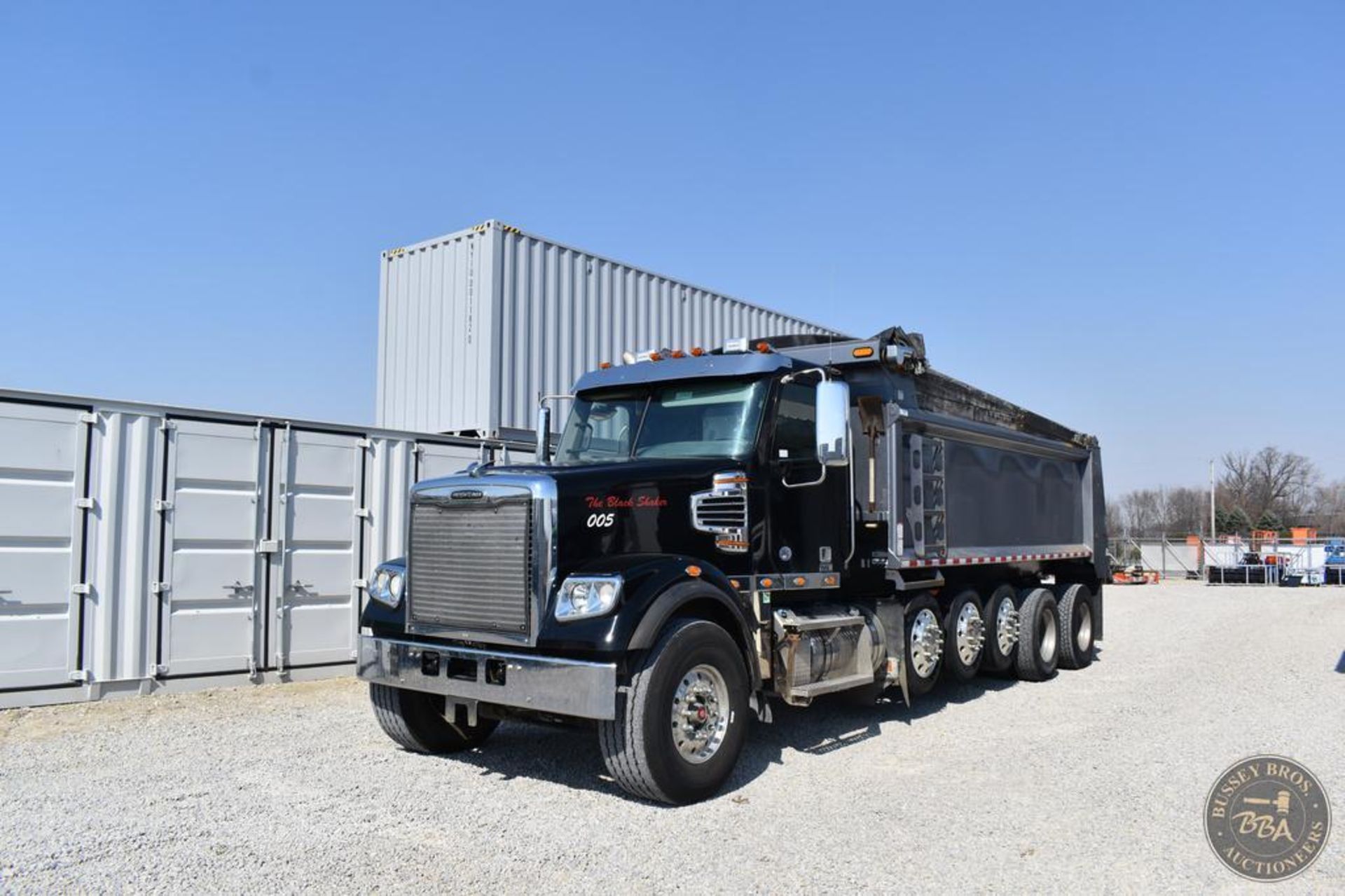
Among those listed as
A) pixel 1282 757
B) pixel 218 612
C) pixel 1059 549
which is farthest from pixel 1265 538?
pixel 218 612

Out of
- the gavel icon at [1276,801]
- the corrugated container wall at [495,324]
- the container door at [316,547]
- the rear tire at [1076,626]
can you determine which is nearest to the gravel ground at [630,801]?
the gavel icon at [1276,801]

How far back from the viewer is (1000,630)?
955 cm

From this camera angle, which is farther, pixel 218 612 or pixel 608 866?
pixel 218 612

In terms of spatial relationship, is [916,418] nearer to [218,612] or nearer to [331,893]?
[331,893]

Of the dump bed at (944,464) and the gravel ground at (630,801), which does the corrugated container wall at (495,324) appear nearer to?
the gravel ground at (630,801)

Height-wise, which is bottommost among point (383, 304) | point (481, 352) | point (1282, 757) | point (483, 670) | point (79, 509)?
point (1282, 757)

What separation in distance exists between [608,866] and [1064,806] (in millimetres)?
2683

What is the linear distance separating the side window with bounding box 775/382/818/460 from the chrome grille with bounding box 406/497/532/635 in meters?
1.95

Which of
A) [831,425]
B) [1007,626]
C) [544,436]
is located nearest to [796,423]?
[831,425]

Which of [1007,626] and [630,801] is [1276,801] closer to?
[630,801]

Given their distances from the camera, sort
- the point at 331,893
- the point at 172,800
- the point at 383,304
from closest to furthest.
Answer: the point at 331,893
the point at 172,800
the point at 383,304

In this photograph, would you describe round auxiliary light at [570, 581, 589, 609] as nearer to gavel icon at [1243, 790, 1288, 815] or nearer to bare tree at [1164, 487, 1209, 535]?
gavel icon at [1243, 790, 1288, 815]

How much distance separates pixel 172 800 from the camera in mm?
5375

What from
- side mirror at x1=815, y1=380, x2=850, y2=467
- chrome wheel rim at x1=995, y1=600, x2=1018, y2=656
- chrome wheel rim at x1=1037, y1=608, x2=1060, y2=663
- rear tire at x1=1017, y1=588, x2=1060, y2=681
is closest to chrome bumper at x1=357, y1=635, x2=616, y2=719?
side mirror at x1=815, y1=380, x2=850, y2=467
